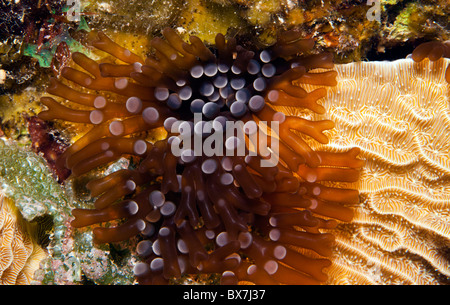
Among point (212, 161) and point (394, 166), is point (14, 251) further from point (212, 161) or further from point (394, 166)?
point (394, 166)

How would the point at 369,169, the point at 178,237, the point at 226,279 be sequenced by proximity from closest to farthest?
the point at 226,279 < the point at 178,237 < the point at 369,169

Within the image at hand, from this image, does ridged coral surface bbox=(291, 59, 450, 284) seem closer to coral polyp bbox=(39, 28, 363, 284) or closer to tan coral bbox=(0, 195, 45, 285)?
coral polyp bbox=(39, 28, 363, 284)

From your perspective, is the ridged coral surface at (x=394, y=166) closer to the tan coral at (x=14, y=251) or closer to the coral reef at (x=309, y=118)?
the coral reef at (x=309, y=118)

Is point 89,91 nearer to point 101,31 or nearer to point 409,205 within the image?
point 101,31

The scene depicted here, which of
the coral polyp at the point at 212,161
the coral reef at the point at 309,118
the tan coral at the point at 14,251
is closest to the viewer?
Answer: the coral polyp at the point at 212,161

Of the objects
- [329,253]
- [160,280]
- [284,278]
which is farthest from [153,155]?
[329,253]

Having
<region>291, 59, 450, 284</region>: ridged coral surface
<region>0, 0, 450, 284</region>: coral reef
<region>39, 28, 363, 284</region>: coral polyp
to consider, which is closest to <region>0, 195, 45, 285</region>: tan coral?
<region>0, 0, 450, 284</region>: coral reef

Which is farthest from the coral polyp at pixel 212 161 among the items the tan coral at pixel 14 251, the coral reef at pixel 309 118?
the tan coral at pixel 14 251
